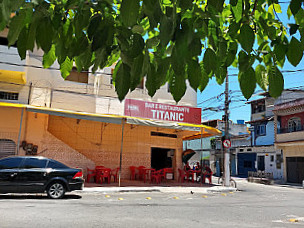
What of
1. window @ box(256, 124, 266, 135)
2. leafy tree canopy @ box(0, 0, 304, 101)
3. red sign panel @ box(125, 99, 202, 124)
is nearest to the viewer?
leafy tree canopy @ box(0, 0, 304, 101)

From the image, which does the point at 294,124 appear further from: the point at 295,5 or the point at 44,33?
the point at 44,33

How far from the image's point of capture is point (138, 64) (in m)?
1.90

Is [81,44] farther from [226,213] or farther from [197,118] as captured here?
[197,118]

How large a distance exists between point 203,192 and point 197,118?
514 centimetres

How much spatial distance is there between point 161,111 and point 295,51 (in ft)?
51.1

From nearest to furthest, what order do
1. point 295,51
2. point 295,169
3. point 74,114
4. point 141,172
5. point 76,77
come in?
point 295,51
point 74,114
point 76,77
point 141,172
point 295,169

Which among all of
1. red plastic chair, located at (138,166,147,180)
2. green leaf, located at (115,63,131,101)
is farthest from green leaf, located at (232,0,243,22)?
red plastic chair, located at (138,166,147,180)

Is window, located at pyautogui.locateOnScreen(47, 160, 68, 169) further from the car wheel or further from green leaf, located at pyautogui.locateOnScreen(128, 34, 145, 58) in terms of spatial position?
green leaf, located at pyautogui.locateOnScreen(128, 34, 145, 58)

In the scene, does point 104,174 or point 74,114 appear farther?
point 104,174

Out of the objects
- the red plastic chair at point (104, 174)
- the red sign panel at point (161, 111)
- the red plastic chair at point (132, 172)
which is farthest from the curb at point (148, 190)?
the red sign panel at point (161, 111)

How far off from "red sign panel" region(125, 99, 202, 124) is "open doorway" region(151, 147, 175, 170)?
2815mm

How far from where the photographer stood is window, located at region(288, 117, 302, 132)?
26075mm

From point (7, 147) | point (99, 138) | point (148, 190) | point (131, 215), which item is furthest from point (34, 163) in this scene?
point (99, 138)

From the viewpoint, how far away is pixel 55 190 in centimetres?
1049
